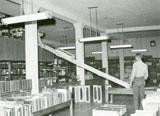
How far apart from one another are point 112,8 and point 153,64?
9872 mm

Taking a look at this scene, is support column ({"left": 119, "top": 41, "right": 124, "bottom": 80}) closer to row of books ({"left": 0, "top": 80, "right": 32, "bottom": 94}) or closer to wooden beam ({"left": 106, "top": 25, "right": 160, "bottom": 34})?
wooden beam ({"left": 106, "top": 25, "right": 160, "bottom": 34})

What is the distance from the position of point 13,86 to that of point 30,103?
121 inches

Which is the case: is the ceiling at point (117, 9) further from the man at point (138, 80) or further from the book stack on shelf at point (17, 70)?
the book stack on shelf at point (17, 70)

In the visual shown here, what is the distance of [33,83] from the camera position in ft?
22.5

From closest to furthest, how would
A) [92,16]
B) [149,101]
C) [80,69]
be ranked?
[149,101]
[92,16]
[80,69]

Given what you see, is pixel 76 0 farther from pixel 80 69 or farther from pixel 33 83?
pixel 80 69

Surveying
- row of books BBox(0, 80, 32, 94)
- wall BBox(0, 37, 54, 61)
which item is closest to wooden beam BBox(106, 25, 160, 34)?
wall BBox(0, 37, 54, 61)

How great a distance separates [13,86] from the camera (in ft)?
25.7

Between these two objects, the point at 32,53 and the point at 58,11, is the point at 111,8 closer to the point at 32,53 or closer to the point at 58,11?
the point at 58,11

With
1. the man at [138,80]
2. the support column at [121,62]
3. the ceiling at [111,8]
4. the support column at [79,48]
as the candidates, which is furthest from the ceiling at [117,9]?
the support column at [121,62]

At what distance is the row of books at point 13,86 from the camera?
24.3ft

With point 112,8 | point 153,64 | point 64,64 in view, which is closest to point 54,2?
point 112,8

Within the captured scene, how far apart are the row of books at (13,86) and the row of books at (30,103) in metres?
1.52

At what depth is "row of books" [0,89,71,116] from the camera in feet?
15.1
